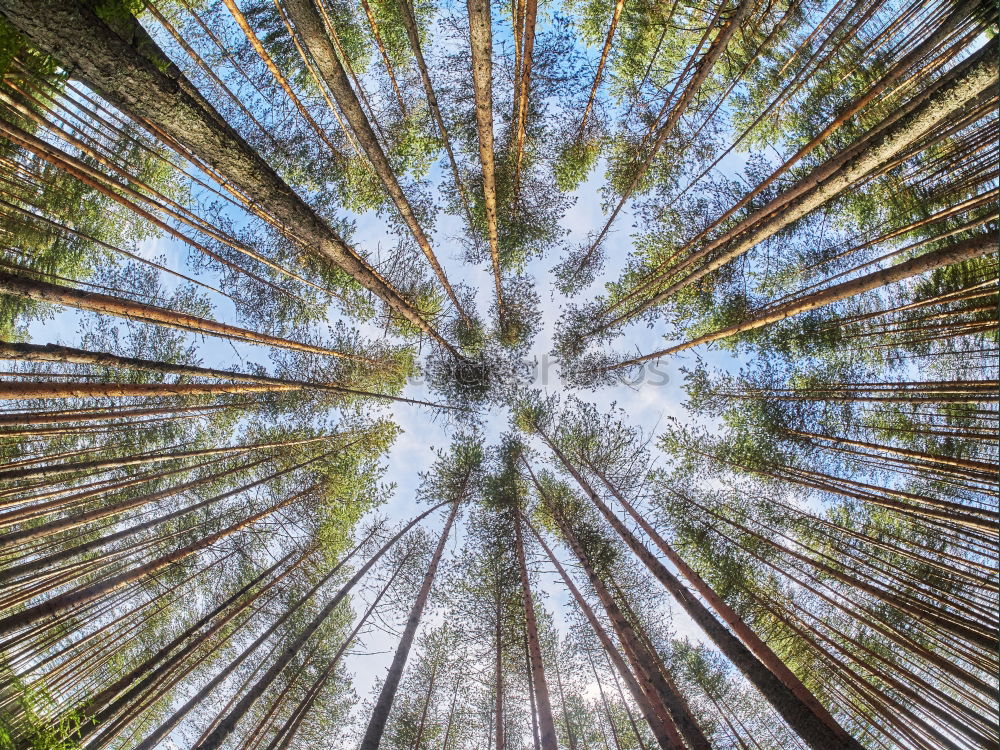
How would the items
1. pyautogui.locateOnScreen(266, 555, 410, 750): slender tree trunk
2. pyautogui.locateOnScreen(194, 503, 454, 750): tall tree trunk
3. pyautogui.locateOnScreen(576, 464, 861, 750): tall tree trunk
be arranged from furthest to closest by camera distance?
pyautogui.locateOnScreen(266, 555, 410, 750): slender tree trunk < pyautogui.locateOnScreen(194, 503, 454, 750): tall tree trunk < pyautogui.locateOnScreen(576, 464, 861, 750): tall tree trunk

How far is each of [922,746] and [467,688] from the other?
9420 mm

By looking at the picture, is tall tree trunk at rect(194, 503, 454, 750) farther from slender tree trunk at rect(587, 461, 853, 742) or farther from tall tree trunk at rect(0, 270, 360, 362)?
slender tree trunk at rect(587, 461, 853, 742)

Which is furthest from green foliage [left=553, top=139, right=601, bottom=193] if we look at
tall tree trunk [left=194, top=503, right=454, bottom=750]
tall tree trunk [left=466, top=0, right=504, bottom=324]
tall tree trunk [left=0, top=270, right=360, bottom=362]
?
tall tree trunk [left=194, top=503, right=454, bottom=750]

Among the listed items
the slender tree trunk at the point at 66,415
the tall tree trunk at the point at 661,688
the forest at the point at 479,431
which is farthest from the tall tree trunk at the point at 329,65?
the tall tree trunk at the point at 661,688

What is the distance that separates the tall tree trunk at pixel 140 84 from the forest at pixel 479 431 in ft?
0.65

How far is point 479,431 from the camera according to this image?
1434 cm

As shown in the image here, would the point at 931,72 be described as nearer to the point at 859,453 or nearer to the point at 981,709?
the point at 859,453

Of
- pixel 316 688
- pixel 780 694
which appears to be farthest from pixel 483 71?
pixel 316 688

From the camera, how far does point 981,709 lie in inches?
263

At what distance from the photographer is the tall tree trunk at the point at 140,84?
9.82 ft

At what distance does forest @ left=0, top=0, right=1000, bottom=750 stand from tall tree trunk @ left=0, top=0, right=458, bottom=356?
0.65 feet

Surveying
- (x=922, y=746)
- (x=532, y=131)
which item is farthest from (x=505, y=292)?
(x=922, y=746)

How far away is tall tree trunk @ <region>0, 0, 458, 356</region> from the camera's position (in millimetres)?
2992

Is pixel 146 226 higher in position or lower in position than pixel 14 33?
lower
